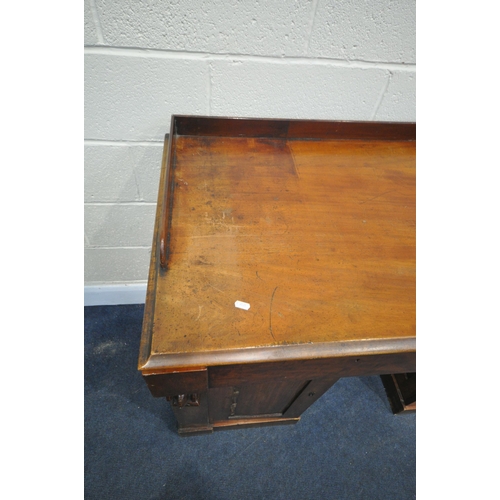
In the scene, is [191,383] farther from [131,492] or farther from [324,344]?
[131,492]

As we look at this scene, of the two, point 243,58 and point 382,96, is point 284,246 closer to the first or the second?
point 243,58

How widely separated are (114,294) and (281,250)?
0.98m

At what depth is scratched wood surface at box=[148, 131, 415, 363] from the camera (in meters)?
0.50

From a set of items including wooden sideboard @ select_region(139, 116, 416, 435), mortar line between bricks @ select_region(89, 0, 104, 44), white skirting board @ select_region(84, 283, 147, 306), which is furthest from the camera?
white skirting board @ select_region(84, 283, 147, 306)

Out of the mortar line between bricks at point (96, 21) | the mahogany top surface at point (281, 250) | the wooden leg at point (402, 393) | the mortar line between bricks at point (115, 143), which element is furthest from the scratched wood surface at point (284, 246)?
the wooden leg at point (402, 393)

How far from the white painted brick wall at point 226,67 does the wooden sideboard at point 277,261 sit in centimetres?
7

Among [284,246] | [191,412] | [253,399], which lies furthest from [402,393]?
[284,246]

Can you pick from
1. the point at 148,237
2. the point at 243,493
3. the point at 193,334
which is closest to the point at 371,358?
the point at 193,334

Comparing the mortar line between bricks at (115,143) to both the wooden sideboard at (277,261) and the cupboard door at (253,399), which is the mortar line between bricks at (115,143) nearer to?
the wooden sideboard at (277,261)

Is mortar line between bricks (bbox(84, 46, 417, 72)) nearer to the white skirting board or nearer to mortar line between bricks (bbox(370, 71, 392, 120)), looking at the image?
mortar line between bricks (bbox(370, 71, 392, 120))

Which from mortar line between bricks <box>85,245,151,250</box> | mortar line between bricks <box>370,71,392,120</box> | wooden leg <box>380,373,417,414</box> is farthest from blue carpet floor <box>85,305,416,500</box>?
mortar line between bricks <box>370,71,392,120</box>

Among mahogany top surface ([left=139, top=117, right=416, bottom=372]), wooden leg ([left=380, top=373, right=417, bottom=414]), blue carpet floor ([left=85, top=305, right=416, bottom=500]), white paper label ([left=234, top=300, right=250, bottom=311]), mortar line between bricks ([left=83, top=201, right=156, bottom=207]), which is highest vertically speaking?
mahogany top surface ([left=139, top=117, right=416, bottom=372])

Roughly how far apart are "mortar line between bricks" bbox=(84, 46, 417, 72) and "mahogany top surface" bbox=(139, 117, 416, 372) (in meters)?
0.18

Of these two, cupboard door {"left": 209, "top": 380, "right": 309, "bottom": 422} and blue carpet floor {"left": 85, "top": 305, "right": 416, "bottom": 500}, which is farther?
blue carpet floor {"left": 85, "top": 305, "right": 416, "bottom": 500}
